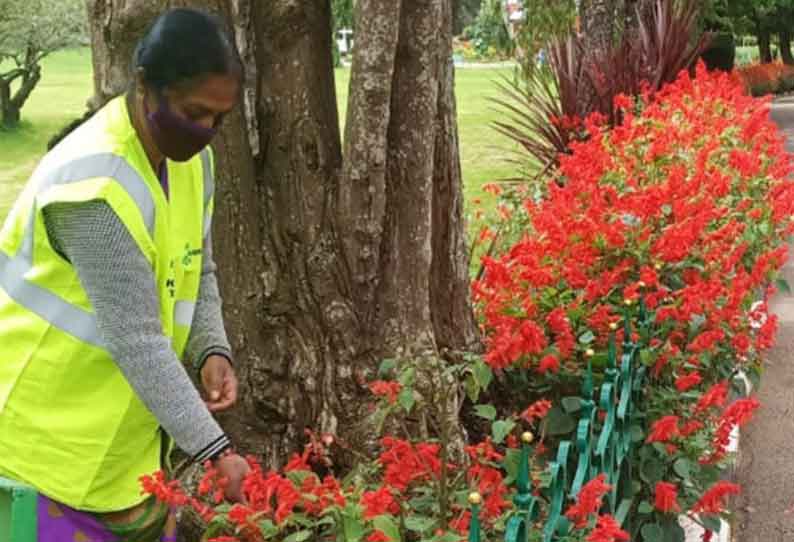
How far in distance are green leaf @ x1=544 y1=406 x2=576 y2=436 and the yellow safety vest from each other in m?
1.60

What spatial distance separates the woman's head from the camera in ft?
7.29

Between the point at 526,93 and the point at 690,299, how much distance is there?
7009 millimetres

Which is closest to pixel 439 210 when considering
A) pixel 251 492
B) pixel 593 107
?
pixel 251 492

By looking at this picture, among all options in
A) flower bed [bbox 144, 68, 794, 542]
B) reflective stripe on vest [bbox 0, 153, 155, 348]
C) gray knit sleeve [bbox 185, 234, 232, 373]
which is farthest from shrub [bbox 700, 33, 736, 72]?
reflective stripe on vest [bbox 0, 153, 155, 348]

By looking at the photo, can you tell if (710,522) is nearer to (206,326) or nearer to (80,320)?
(206,326)

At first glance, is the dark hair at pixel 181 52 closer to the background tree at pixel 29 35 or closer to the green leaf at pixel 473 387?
the green leaf at pixel 473 387

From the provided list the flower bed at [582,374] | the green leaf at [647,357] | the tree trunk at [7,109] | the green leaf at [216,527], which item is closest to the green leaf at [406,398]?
the flower bed at [582,374]

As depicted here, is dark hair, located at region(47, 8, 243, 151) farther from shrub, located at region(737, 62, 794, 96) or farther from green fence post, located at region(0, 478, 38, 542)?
shrub, located at region(737, 62, 794, 96)

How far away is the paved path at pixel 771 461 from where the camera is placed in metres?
4.86

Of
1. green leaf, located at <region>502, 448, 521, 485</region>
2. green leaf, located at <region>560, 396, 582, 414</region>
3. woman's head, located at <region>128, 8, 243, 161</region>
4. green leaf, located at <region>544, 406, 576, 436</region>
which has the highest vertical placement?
woman's head, located at <region>128, 8, 243, 161</region>

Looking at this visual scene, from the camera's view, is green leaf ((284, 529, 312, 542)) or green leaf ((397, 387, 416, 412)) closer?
green leaf ((284, 529, 312, 542))

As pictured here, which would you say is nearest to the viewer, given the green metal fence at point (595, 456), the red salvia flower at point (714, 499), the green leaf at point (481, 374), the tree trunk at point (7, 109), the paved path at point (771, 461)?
the green metal fence at point (595, 456)

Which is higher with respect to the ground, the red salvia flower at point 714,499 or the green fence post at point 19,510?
the green fence post at point 19,510

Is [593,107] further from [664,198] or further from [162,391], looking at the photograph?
[162,391]
